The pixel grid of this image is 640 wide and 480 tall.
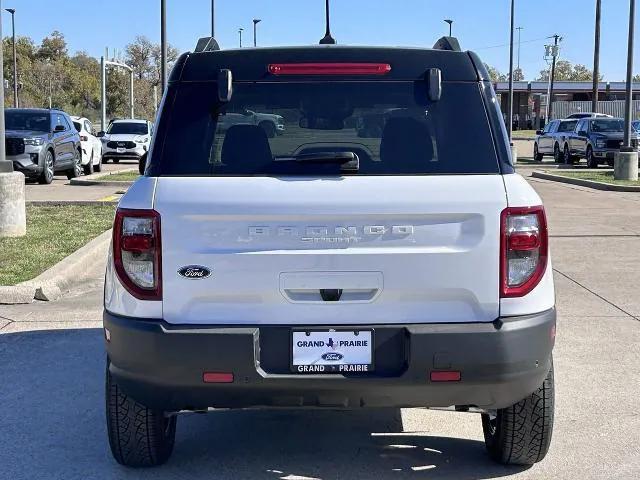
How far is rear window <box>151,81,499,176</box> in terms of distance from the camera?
4.17 m

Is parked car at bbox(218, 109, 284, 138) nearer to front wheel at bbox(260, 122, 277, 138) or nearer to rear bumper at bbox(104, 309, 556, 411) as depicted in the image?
front wheel at bbox(260, 122, 277, 138)

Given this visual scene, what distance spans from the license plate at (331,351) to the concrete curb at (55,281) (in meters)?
5.49

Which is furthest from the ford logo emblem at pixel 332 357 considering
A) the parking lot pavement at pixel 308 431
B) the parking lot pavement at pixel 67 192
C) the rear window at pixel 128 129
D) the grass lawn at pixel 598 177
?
the rear window at pixel 128 129

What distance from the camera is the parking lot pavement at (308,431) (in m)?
4.71

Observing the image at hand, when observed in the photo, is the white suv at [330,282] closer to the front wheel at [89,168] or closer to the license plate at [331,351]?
the license plate at [331,351]

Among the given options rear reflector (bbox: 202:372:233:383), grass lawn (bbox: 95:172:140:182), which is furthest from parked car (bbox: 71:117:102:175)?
rear reflector (bbox: 202:372:233:383)

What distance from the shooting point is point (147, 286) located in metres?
4.07

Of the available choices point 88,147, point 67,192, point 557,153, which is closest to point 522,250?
point 67,192

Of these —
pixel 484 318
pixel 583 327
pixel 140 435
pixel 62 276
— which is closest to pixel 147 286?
pixel 140 435

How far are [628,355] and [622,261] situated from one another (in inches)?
191

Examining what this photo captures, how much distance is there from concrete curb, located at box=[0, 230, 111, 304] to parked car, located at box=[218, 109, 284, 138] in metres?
5.05

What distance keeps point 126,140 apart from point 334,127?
97.3ft

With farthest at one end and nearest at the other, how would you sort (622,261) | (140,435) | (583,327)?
(622,261) → (583,327) → (140,435)

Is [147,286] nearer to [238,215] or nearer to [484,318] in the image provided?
[238,215]
